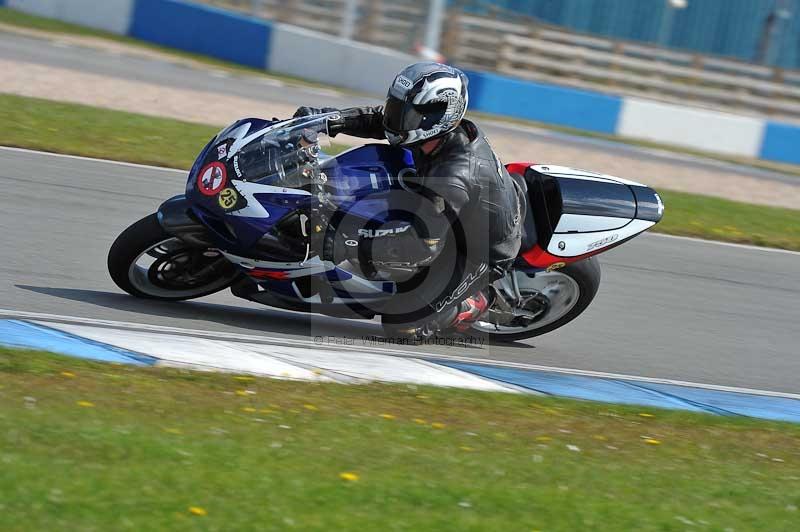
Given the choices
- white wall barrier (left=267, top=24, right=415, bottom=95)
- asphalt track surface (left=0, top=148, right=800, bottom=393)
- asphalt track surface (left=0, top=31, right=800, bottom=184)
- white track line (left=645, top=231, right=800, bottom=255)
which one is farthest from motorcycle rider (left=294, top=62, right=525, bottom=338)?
white wall barrier (left=267, top=24, right=415, bottom=95)

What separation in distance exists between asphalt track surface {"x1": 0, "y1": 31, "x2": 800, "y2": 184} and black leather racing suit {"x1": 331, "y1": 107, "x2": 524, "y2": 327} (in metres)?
10.0

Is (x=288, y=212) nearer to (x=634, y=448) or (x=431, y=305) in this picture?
(x=431, y=305)

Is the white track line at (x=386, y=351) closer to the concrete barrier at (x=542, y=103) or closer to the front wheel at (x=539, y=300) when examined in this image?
the front wheel at (x=539, y=300)

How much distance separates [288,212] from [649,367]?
2493 millimetres

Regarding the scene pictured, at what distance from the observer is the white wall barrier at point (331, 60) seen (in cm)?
2042

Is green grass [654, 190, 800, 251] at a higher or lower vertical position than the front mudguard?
higher

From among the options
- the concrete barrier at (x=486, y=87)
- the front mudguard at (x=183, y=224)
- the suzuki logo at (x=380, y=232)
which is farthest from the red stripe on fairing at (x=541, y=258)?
the concrete barrier at (x=486, y=87)

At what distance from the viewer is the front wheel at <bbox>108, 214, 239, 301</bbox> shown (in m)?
6.07

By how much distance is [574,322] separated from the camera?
25.2 ft

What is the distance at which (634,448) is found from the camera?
17.5 feet

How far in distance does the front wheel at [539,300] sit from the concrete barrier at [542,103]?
13051mm

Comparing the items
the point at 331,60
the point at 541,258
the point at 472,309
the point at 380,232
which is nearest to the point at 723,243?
the point at 541,258

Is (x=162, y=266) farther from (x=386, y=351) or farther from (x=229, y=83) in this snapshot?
(x=229, y=83)

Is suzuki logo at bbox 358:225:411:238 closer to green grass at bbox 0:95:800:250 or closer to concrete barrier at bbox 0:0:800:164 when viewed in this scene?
green grass at bbox 0:95:800:250
